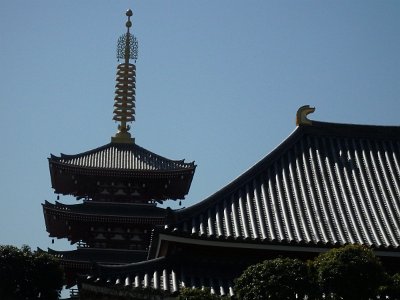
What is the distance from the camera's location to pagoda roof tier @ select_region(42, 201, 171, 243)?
41.3 metres

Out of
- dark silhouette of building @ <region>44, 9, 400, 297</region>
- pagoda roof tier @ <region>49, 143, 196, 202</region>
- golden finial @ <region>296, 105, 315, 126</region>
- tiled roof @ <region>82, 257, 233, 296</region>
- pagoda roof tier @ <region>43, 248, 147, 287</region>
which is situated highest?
pagoda roof tier @ <region>49, 143, 196, 202</region>

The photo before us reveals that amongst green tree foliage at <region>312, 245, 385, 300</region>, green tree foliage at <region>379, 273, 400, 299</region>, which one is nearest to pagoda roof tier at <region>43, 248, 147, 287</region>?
green tree foliage at <region>312, 245, 385, 300</region>

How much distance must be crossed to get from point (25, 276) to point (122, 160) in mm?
12044

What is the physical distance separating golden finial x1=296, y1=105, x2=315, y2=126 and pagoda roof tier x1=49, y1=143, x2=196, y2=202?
1562 cm

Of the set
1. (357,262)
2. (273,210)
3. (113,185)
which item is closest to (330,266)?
(357,262)

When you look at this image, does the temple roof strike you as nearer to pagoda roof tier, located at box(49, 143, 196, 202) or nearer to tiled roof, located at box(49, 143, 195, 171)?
pagoda roof tier, located at box(49, 143, 196, 202)

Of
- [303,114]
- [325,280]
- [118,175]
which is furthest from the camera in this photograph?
[118,175]

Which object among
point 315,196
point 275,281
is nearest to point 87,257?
point 315,196

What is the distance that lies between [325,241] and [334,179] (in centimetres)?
425

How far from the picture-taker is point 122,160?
4453 cm

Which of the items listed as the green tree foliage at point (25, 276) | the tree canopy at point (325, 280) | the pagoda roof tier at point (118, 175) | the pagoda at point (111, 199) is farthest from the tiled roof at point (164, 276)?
the pagoda roof tier at point (118, 175)

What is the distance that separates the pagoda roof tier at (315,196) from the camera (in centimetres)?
2178

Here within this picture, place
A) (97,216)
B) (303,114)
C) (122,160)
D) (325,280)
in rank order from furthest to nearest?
(122,160) < (97,216) < (303,114) < (325,280)

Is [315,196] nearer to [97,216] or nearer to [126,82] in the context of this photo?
[97,216]
